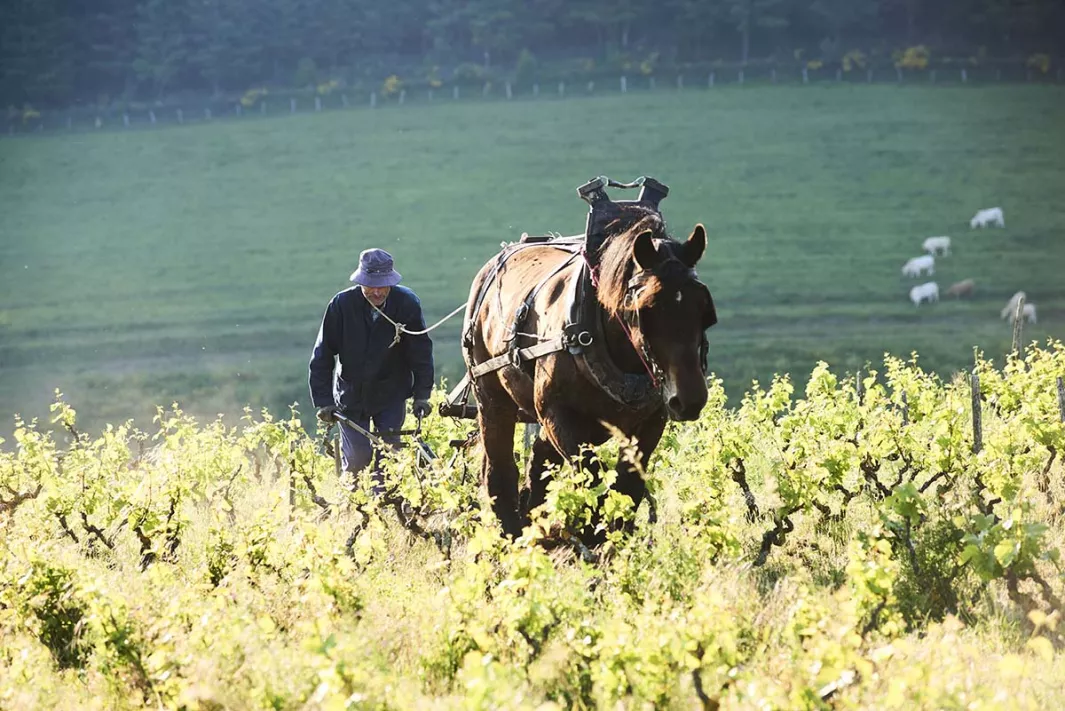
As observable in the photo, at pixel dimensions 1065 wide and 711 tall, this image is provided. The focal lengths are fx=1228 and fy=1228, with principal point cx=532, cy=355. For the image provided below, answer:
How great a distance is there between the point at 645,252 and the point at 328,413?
129 inches

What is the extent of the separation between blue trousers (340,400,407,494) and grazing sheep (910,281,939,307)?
1215 inches

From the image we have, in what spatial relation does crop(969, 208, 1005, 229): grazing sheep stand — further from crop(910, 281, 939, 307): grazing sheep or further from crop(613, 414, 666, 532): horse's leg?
crop(613, 414, 666, 532): horse's leg

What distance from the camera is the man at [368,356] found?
817 cm

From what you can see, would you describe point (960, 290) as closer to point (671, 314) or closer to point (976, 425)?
point (976, 425)

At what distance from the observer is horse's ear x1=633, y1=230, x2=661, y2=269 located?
18.0 feet

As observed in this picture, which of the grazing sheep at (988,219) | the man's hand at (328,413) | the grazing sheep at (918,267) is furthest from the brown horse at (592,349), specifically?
the grazing sheep at (988,219)

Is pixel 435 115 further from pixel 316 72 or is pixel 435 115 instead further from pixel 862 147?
pixel 862 147

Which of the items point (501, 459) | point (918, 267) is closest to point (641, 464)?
point (501, 459)

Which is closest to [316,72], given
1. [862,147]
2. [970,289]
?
[862,147]

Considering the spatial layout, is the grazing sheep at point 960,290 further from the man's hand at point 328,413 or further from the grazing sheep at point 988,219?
the man's hand at point 328,413

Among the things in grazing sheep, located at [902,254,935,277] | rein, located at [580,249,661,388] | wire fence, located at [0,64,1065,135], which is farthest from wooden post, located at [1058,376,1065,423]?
wire fence, located at [0,64,1065,135]

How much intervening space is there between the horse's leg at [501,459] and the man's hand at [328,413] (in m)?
1.17

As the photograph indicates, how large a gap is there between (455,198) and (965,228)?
18656 mm

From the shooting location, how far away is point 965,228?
42.9m
